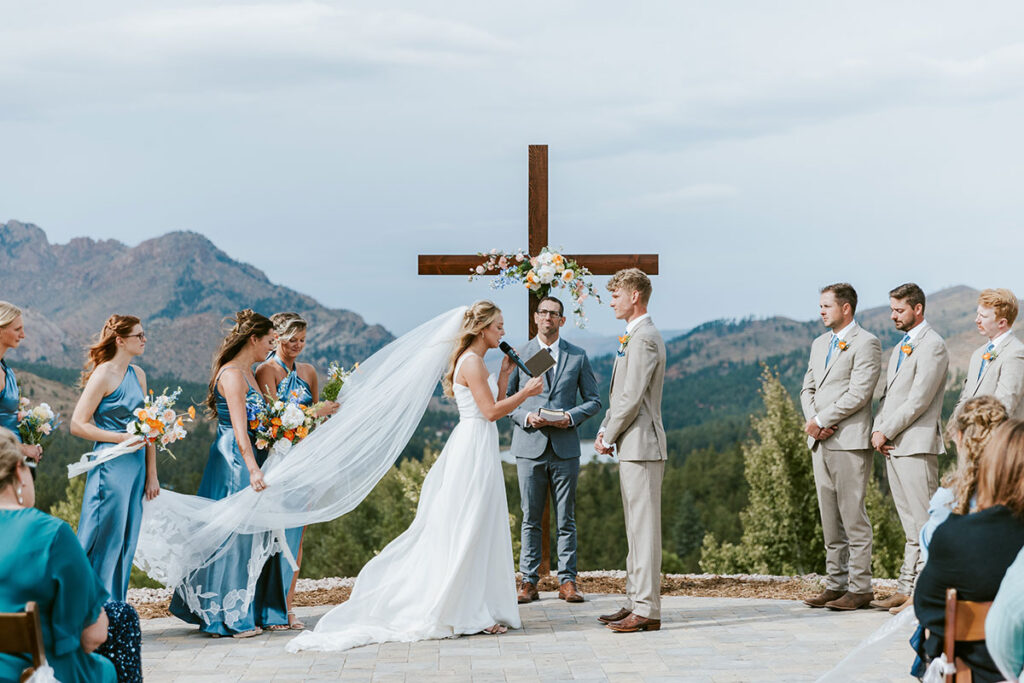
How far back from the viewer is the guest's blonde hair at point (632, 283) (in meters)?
6.63

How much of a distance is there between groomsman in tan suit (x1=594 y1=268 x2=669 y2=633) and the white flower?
6.50 feet

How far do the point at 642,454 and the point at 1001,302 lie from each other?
8.17 feet

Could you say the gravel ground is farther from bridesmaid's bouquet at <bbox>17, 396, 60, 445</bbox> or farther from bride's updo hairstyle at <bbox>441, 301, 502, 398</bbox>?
bride's updo hairstyle at <bbox>441, 301, 502, 398</bbox>

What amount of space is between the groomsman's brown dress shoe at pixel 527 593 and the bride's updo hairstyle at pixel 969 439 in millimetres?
4102

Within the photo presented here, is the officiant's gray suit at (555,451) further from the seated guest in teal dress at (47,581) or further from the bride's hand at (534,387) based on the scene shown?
A: the seated guest in teal dress at (47,581)

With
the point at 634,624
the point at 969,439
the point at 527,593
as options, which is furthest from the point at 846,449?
the point at 969,439

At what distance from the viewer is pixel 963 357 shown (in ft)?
175

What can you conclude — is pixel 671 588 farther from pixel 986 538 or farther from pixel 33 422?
pixel 986 538

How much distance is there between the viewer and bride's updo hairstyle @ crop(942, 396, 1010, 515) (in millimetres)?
3510

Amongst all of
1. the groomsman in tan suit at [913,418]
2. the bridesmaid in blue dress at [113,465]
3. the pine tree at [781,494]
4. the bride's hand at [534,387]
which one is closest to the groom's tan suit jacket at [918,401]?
the groomsman in tan suit at [913,418]

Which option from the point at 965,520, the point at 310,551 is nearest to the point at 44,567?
the point at 965,520

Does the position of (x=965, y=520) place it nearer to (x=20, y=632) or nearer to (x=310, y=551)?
(x=20, y=632)

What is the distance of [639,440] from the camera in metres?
6.62

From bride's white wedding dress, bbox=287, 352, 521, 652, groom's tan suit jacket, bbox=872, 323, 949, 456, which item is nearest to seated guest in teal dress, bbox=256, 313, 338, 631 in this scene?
bride's white wedding dress, bbox=287, 352, 521, 652
